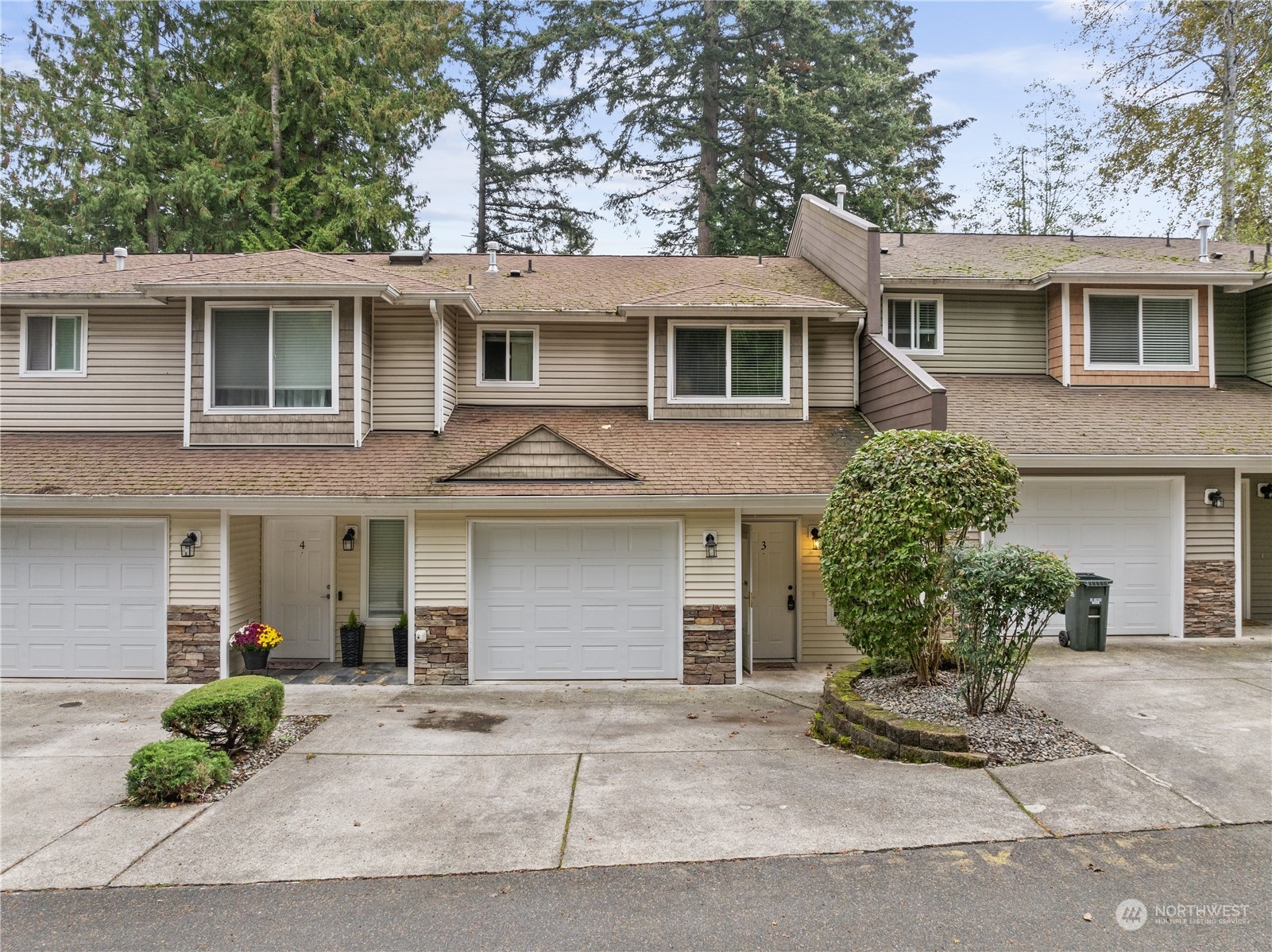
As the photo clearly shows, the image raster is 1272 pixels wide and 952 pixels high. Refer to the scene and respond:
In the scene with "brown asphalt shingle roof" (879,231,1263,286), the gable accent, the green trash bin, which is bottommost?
the green trash bin

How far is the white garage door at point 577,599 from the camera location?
31.2 ft

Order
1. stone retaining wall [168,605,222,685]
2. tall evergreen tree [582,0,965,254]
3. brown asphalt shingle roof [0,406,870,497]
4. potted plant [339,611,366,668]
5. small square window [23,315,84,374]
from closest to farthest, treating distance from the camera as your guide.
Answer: brown asphalt shingle roof [0,406,870,497]
stone retaining wall [168,605,222,685]
potted plant [339,611,366,668]
small square window [23,315,84,374]
tall evergreen tree [582,0,965,254]

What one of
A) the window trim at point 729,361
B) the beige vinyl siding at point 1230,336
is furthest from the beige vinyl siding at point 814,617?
the beige vinyl siding at point 1230,336

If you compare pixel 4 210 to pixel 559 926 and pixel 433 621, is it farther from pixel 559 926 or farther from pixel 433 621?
pixel 559 926

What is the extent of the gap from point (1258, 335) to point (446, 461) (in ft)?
44.6

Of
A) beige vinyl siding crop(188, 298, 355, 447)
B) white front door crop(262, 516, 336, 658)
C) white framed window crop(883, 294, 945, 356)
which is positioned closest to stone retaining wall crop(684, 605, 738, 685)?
beige vinyl siding crop(188, 298, 355, 447)

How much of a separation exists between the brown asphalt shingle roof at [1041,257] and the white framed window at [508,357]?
5.93 m

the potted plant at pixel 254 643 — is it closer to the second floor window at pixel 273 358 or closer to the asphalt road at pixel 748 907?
the second floor window at pixel 273 358

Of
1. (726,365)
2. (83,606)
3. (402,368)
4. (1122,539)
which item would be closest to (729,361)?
(726,365)

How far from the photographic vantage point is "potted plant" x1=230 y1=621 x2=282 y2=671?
952 centimetres

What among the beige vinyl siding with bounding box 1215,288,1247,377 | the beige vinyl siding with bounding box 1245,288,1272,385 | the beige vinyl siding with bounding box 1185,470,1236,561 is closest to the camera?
the beige vinyl siding with bounding box 1185,470,1236,561

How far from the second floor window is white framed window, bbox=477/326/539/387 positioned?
228 centimetres

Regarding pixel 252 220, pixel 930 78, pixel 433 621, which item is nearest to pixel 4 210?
pixel 252 220

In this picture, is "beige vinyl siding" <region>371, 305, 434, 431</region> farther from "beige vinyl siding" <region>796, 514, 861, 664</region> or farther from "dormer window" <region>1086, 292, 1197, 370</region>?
"dormer window" <region>1086, 292, 1197, 370</region>
